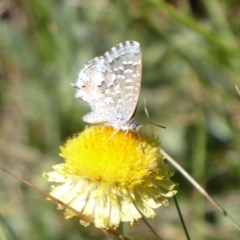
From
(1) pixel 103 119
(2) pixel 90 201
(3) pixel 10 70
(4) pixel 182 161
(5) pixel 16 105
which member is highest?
(3) pixel 10 70

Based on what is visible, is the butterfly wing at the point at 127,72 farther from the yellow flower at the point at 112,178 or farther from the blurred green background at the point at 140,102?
the blurred green background at the point at 140,102

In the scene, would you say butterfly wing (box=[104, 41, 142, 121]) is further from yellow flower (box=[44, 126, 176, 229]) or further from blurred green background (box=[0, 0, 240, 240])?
blurred green background (box=[0, 0, 240, 240])

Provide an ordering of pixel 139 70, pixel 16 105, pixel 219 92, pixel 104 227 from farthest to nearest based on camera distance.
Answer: pixel 16 105, pixel 219 92, pixel 139 70, pixel 104 227

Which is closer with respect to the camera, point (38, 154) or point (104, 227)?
point (104, 227)

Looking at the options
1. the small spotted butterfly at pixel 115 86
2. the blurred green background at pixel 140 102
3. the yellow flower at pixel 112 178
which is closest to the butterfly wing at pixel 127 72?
the small spotted butterfly at pixel 115 86

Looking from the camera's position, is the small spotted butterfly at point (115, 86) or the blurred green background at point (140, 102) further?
the blurred green background at point (140, 102)

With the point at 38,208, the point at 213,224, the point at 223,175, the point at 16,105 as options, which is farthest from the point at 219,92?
the point at 16,105

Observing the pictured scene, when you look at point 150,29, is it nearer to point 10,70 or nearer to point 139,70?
point 10,70
